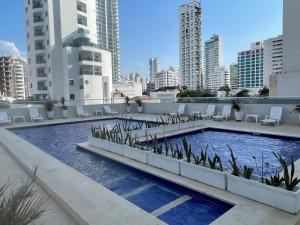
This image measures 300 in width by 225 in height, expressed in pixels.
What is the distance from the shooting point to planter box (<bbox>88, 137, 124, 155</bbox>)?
19.9ft

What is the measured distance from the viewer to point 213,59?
86188mm

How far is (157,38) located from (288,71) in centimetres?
2568

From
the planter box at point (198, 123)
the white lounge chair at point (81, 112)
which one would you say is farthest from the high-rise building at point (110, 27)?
the planter box at point (198, 123)

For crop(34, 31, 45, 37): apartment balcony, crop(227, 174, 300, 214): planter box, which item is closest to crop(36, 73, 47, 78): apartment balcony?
crop(34, 31, 45, 37): apartment balcony

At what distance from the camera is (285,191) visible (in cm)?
307

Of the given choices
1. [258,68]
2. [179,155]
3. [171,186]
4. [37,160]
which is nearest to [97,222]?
[171,186]

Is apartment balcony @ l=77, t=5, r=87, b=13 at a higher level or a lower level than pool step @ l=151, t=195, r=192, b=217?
higher

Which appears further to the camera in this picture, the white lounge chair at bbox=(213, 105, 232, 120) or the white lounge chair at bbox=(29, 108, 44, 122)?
the white lounge chair at bbox=(29, 108, 44, 122)

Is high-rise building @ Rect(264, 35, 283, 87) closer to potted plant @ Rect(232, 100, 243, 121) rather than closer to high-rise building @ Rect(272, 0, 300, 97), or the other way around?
high-rise building @ Rect(272, 0, 300, 97)

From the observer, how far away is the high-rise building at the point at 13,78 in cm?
8225

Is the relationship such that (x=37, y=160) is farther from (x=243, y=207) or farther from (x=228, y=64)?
(x=228, y=64)

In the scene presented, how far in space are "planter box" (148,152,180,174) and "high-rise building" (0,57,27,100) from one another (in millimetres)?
85074

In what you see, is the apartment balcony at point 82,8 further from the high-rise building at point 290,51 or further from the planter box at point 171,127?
the planter box at point 171,127

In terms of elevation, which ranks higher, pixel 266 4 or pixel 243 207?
pixel 266 4
